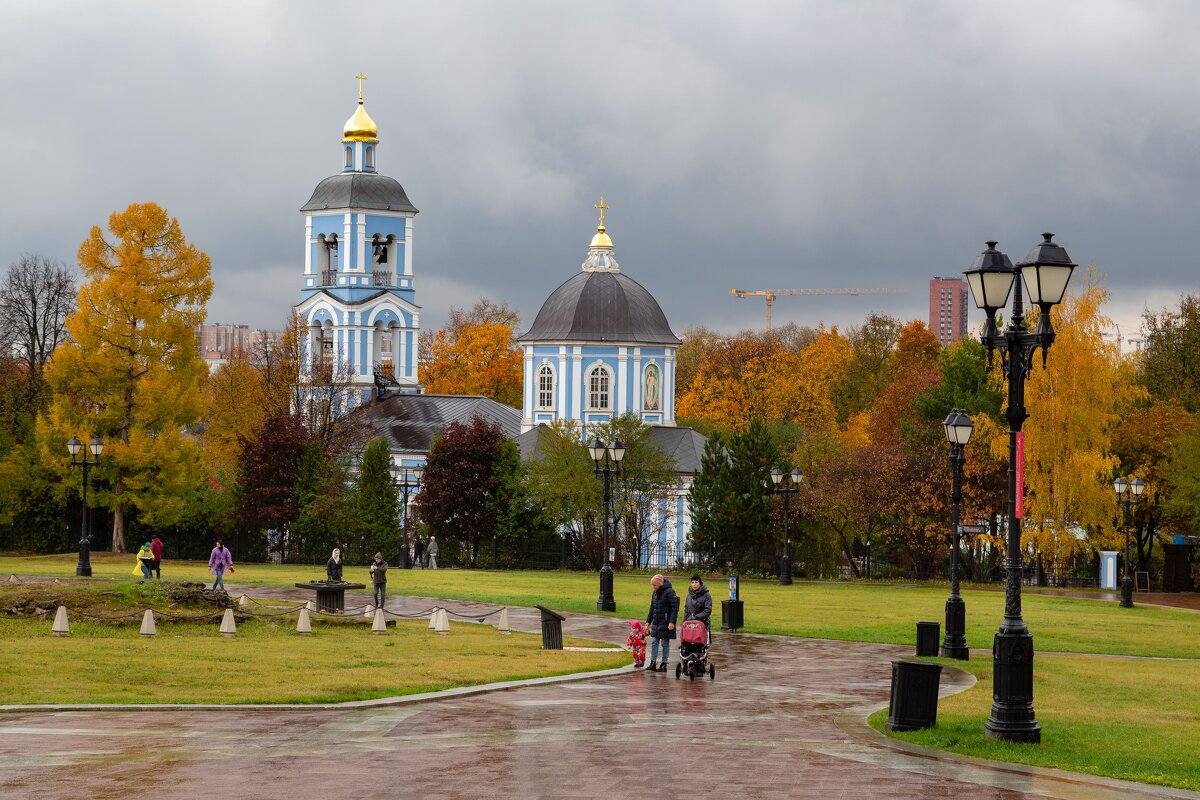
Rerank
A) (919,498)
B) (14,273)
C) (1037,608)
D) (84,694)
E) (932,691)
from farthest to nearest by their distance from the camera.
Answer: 1. (14,273)
2. (919,498)
3. (1037,608)
4. (84,694)
5. (932,691)

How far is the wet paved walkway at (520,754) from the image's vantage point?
13961 millimetres

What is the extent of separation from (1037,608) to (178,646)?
24.3 m

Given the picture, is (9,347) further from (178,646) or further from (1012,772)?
(1012,772)

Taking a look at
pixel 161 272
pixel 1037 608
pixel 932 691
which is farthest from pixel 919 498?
pixel 932 691

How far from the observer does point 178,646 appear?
26.2 meters

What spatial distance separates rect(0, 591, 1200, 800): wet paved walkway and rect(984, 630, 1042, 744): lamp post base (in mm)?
1128

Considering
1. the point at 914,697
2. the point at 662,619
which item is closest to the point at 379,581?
the point at 662,619

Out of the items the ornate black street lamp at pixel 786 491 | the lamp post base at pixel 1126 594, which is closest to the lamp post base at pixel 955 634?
the lamp post base at pixel 1126 594

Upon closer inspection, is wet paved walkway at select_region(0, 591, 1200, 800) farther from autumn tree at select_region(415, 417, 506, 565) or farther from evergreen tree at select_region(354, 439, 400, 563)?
evergreen tree at select_region(354, 439, 400, 563)

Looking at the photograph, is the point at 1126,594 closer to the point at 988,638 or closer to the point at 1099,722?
the point at 988,638

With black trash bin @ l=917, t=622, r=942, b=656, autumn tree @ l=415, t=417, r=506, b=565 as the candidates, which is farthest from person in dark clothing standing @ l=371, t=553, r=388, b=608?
autumn tree @ l=415, t=417, r=506, b=565

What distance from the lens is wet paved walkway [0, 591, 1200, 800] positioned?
14.0 meters

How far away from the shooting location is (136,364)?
62.0 m

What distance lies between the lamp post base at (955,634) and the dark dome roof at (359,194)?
6538 centimetres
